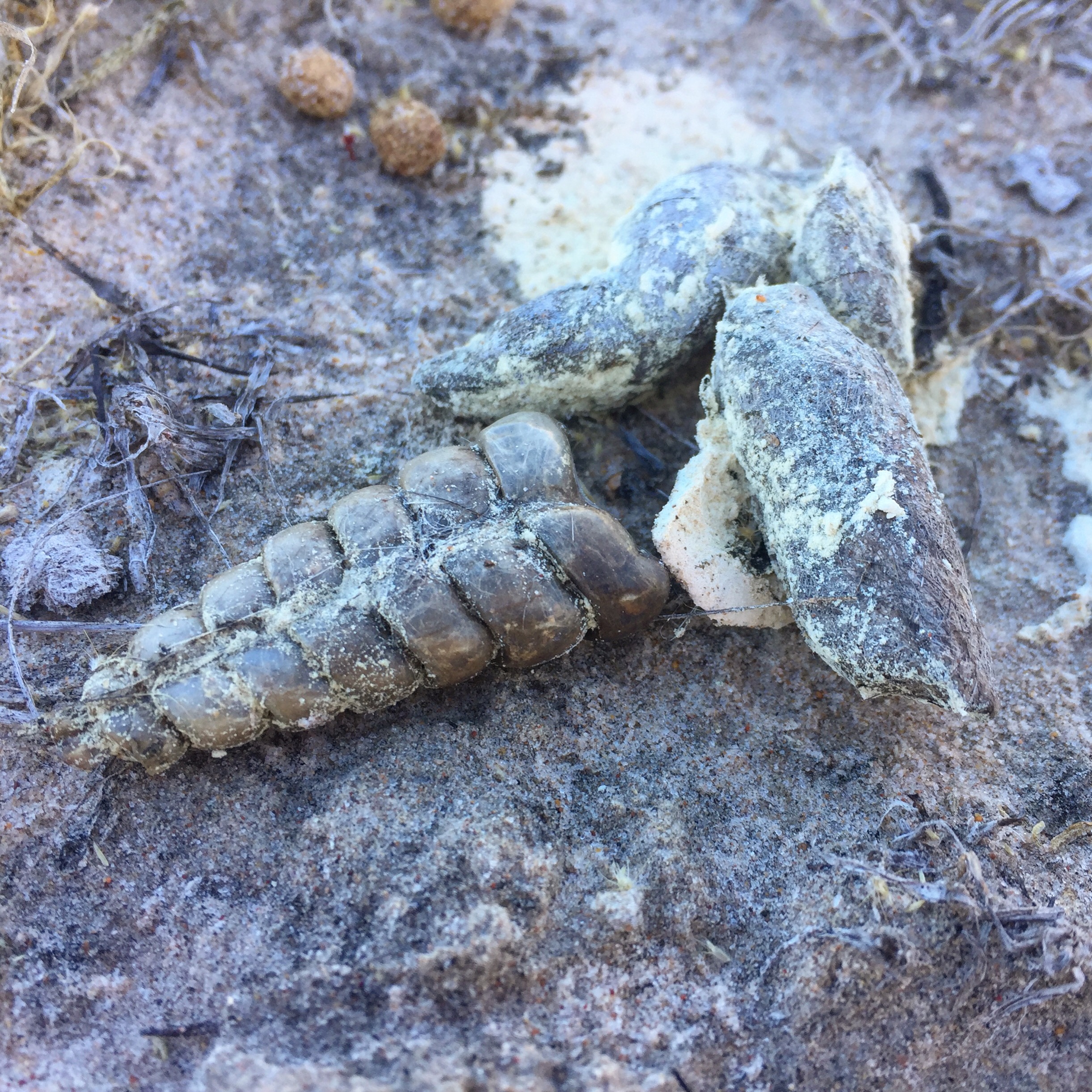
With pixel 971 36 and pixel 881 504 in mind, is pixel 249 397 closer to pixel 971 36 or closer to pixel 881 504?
pixel 881 504

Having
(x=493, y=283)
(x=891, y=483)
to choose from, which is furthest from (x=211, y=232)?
(x=891, y=483)

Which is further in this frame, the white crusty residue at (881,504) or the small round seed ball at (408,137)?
the small round seed ball at (408,137)

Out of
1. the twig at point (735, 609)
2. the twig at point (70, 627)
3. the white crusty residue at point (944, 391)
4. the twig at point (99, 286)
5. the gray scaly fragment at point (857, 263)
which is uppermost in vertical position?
the gray scaly fragment at point (857, 263)

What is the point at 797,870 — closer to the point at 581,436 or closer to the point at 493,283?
the point at 581,436

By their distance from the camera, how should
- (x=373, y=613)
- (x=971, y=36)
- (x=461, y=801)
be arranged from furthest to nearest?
1. (x=971, y=36)
2. (x=461, y=801)
3. (x=373, y=613)

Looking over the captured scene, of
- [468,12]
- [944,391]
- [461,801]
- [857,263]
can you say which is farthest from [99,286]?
[944,391]

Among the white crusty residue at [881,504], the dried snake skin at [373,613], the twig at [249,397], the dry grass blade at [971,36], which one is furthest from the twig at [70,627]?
the dry grass blade at [971,36]

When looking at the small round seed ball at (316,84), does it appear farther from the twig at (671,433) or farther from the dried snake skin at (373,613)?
the dried snake skin at (373,613)
